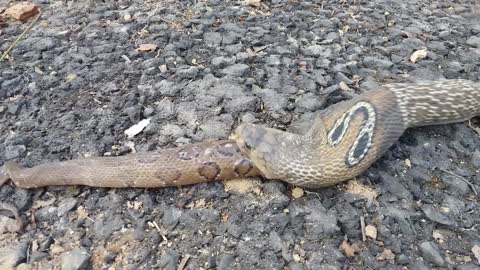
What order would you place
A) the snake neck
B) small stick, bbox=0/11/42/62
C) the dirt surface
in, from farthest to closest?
small stick, bbox=0/11/42/62
the snake neck
the dirt surface

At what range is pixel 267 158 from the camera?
163 inches

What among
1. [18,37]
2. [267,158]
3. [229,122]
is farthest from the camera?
[18,37]

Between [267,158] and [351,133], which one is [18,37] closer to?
[267,158]

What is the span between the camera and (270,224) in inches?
155

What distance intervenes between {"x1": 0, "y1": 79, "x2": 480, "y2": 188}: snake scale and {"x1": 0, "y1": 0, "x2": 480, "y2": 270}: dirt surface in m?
0.14

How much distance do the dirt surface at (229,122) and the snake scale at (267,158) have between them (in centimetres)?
14

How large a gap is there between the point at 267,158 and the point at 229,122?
74cm

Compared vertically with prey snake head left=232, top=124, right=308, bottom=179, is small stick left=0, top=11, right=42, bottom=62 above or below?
above

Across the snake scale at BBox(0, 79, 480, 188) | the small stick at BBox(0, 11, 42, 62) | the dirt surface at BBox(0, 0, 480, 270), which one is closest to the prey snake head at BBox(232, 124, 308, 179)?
the snake scale at BBox(0, 79, 480, 188)

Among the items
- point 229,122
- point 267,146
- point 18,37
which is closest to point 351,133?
point 267,146

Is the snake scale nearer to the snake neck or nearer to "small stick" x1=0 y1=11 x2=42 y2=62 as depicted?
the snake neck

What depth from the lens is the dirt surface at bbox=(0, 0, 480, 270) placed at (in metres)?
3.85

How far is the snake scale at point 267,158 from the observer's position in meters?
4.08

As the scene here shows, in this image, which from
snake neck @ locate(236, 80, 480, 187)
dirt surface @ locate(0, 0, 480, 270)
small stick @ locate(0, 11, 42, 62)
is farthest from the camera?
small stick @ locate(0, 11, 42, 62)
